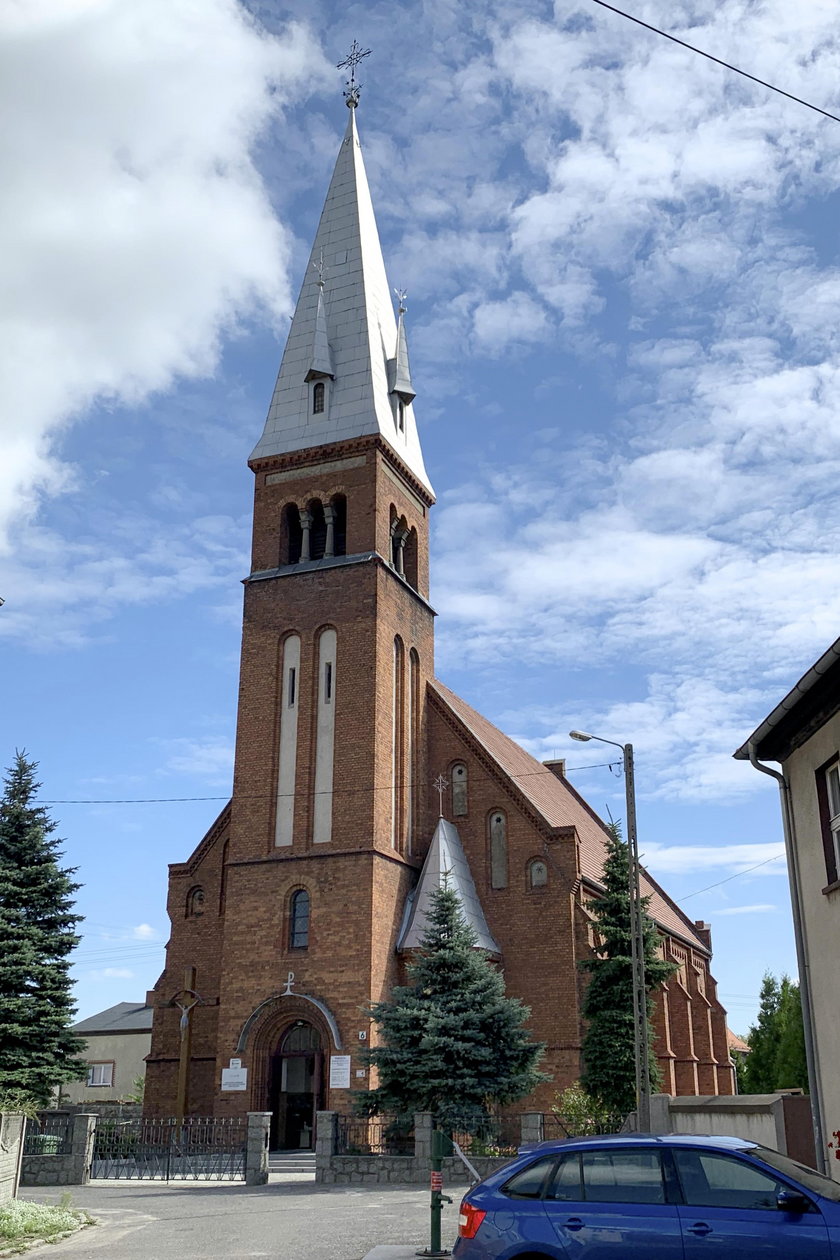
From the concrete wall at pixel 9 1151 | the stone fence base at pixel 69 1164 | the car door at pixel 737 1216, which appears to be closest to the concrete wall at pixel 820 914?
the car door at pixel 737 1216

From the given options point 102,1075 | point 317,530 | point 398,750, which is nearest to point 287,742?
point 398,750

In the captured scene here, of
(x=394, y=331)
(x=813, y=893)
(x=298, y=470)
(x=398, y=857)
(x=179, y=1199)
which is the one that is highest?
(x=394, y=331)

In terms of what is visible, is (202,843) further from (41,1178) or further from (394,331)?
(394,331)

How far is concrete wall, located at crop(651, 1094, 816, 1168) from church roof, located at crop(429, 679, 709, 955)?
1418 centimetres

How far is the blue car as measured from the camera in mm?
8203

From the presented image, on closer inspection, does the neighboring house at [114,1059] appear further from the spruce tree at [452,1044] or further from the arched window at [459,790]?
the spruce tree at [452,1044]

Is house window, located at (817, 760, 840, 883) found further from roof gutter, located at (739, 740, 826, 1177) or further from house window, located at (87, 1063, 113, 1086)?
house window, located at (87, 1063, 113, 1086)

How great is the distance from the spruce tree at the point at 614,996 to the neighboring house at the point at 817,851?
13.0 metres

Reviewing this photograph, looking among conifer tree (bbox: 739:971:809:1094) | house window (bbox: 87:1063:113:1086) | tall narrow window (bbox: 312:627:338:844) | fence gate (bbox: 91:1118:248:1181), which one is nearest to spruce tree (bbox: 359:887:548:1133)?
fence gate (bbox: 91:1118:248:1181)

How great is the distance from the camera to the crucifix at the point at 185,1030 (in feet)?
101

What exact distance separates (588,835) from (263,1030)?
17.9m

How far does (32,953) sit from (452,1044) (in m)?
11.1

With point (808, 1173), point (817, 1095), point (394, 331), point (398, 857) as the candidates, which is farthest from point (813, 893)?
point (394, 331)

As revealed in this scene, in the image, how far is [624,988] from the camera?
2875 centimetres
